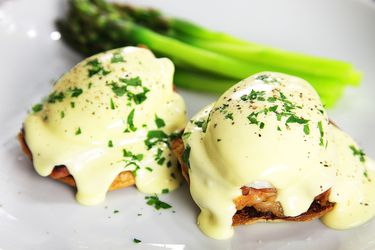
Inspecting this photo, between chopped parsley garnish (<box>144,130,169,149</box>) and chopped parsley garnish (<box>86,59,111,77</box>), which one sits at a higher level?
chopped parsley garnish (<box>86,59,111,77</box>)

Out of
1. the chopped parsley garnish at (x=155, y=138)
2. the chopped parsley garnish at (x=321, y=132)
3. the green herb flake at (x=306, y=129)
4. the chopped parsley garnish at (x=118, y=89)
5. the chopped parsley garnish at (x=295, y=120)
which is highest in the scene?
the chopped parsley garnish at (x=295, y=120)

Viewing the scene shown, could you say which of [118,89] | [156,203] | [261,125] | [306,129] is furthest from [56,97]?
[306,129]

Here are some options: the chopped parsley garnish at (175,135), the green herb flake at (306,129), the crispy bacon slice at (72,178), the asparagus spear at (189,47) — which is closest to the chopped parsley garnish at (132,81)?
the chopped parsley garnish at (175,135)

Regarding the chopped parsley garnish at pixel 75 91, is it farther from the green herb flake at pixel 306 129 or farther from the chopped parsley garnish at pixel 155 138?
the green herb flake at pixel 306 129

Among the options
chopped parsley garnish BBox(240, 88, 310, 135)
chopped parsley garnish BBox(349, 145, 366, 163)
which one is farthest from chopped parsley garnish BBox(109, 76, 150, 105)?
chopped parsley garnish BBox(349, 145, 366, 163)

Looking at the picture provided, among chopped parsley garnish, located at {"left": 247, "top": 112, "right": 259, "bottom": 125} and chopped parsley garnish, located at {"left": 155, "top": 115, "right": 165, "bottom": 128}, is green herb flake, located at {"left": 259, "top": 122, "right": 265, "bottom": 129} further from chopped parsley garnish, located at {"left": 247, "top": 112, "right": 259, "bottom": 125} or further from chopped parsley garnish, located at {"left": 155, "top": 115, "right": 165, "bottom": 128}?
chopped parsley garnish, located at {"left": 155, "top": 115, "right": 165, "bottom": 128}
